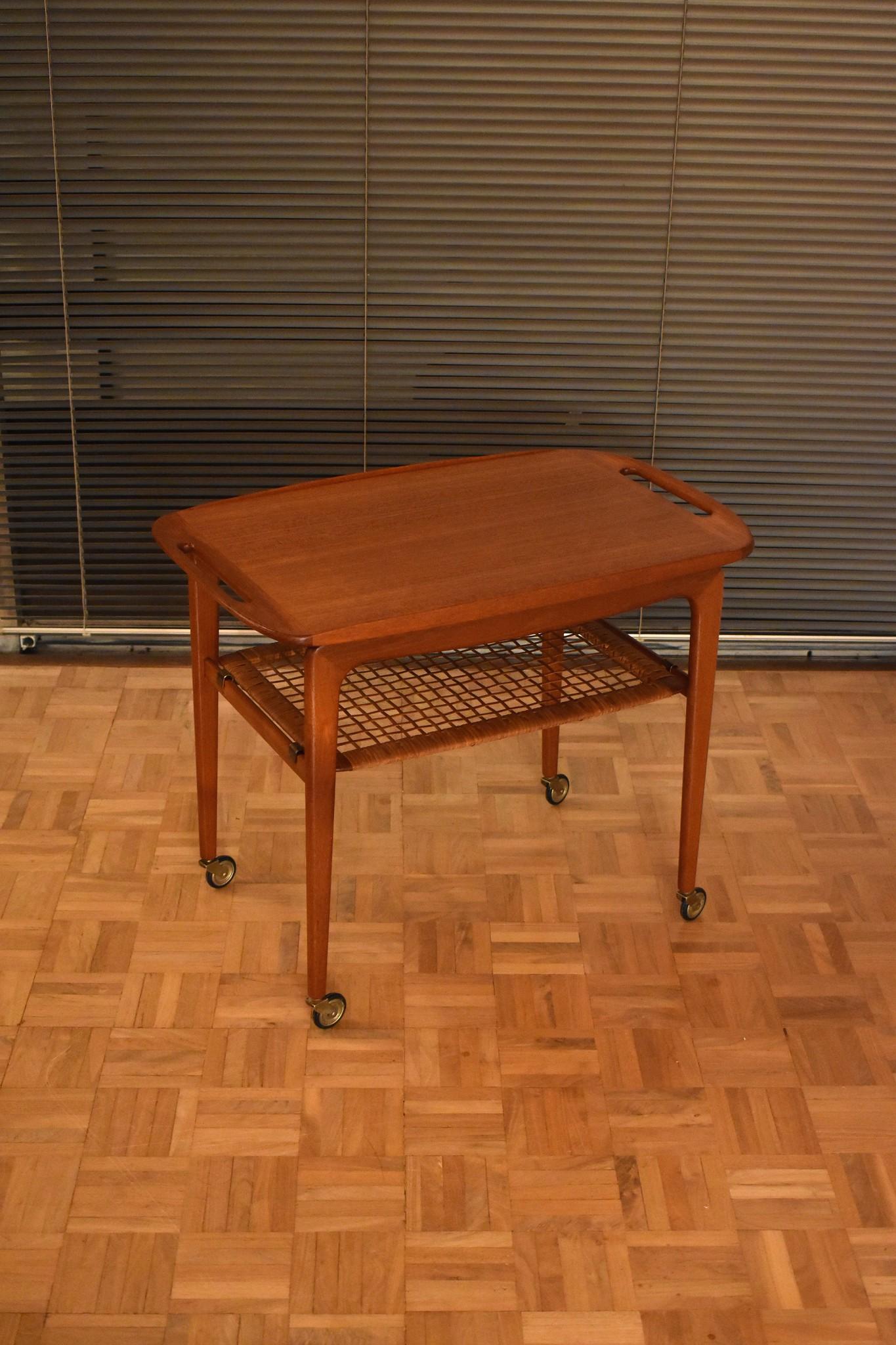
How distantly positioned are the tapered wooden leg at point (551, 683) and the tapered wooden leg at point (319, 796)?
36 centimetres

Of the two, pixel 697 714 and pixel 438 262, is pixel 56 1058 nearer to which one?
pixel 697 714

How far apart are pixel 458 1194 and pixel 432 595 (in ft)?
2.59

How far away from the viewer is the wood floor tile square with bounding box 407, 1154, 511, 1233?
1.87 metres

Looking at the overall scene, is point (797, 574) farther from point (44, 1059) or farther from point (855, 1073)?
point (44, 1059)

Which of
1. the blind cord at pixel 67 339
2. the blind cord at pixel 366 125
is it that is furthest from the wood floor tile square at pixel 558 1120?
the blind cord at pixel 67 339

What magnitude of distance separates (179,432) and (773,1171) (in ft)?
6.22

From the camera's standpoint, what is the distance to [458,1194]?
1914 mm

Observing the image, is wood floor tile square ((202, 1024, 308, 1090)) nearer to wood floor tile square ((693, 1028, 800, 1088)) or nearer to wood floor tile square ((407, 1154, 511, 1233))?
wood floor tile square ((407, 1154, 511, 1233))

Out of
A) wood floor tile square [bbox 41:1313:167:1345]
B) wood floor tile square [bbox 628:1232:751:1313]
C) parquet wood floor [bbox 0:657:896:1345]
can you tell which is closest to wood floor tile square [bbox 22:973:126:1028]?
parquet wood floor [bbox 0:657:896:1345]

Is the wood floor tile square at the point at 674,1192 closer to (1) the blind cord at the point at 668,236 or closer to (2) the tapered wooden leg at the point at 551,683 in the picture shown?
(2) the tapered wooden leg at the point at 551,683

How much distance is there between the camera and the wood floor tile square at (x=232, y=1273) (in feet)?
5.74

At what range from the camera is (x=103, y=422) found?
10.0 ft

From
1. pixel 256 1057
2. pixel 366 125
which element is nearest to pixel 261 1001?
pixel 256 1057

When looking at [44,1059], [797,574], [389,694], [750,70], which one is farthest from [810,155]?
[44,1059]
